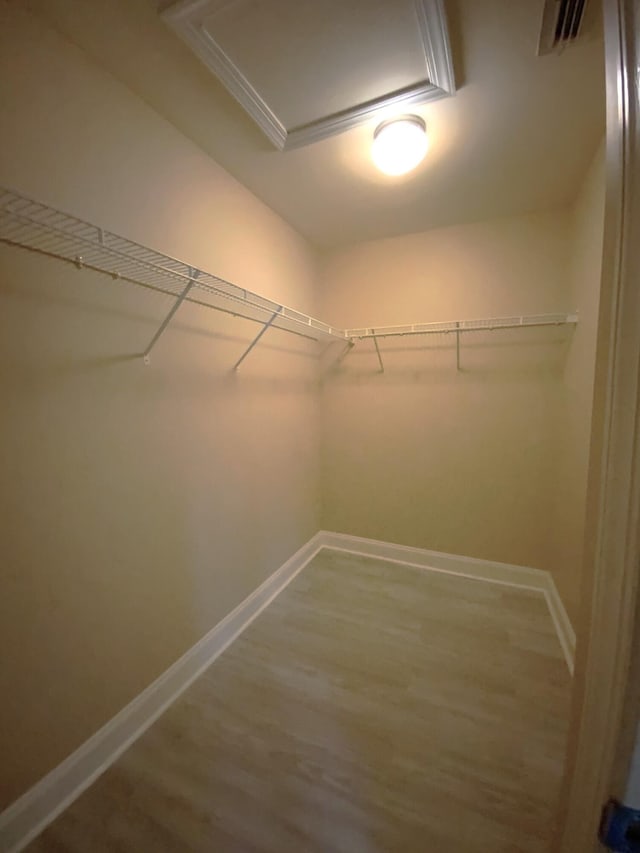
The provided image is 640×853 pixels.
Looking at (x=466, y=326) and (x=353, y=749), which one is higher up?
(x=466, y=326)

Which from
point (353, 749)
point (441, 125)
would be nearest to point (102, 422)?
point (353, 749)

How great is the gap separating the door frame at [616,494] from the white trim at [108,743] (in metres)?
1.50

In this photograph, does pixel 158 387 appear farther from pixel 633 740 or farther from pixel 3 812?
pixel 633 740

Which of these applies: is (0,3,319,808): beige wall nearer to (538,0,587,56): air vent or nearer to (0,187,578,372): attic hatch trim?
(0,187,578,372): attic hatch trim

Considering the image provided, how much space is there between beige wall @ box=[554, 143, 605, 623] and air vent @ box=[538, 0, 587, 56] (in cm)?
70

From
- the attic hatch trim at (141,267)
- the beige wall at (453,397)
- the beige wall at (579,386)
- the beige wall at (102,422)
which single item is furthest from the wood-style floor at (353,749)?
the attic hatch trim at (141,267)

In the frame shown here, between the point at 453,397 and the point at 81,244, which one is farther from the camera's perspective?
the point at 453,397

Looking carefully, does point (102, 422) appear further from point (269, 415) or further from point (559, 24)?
point (559, 24)

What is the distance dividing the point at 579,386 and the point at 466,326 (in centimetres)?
83

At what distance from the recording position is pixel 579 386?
183cm

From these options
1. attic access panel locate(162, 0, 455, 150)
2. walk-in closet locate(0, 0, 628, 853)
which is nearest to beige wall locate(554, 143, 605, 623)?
walk-in closet locate(0, 0, 628, 853)

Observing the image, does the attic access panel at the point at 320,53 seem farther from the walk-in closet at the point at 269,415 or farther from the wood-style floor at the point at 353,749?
the wood-style floor at the point at 353,749

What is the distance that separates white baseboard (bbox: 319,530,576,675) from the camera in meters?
2.00

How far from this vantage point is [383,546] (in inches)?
110
